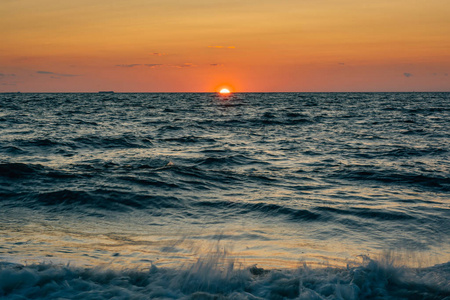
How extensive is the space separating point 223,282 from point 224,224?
2.39 metres

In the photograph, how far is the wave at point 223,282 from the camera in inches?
146

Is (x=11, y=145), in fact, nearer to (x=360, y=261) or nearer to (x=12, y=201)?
(x=12, y=201)

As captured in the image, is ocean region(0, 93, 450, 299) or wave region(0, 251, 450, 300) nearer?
wave region(0, 251, 450, 300)

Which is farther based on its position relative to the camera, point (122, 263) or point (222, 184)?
point (222, 184)

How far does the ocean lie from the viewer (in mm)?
3912

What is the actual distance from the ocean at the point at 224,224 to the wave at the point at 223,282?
0.05ft

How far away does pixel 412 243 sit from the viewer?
5465 mm

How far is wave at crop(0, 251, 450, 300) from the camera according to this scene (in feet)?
12.2

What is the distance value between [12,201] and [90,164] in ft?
13.2

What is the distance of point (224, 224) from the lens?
632 cm

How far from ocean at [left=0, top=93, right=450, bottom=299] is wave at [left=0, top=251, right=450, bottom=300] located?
0.02m

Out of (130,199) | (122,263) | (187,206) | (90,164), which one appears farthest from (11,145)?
(122,263)

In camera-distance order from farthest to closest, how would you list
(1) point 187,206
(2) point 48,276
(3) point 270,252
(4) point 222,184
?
(4) point 222,184
(1) point 187,206
(3) point 270,252
(2) point 48,276

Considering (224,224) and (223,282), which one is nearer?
(223,282)
